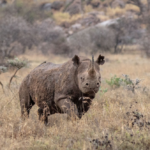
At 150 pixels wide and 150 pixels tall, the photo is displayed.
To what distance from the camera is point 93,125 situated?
443 centimetres

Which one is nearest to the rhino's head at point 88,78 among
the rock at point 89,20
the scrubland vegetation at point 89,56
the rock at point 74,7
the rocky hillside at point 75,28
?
the scrubland vegetation at point 89,56

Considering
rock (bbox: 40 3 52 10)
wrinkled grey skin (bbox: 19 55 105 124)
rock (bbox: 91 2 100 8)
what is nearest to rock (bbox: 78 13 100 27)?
rock (bbox: 91 2 100 8)

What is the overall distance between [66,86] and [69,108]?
369 millimetres

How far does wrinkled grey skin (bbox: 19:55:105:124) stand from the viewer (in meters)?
4.08

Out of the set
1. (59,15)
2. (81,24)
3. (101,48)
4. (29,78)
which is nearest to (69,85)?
(29,78)

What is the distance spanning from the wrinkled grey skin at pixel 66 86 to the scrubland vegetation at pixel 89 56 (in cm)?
28

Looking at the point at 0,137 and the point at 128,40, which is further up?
the point at 128,40

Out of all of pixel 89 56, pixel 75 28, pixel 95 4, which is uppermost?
pixel 95 4

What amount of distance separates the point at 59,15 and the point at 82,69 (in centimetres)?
4640

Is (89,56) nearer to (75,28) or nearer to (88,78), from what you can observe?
(75,28)

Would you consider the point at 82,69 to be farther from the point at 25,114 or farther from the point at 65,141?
the point at 25,114

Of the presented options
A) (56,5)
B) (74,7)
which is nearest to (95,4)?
(74,7)

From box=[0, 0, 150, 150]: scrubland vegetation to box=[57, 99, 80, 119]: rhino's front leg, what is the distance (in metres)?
0.15

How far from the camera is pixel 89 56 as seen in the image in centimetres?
2345
